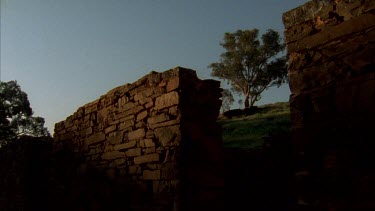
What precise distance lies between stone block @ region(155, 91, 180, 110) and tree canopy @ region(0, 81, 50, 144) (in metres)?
27.7

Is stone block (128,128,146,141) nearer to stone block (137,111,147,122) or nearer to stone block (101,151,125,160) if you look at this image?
stone block (137,111,147,122)

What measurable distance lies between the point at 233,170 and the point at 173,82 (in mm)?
3844

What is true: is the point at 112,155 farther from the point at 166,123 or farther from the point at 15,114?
the point at 15,114

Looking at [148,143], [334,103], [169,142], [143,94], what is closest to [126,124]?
[143,94]

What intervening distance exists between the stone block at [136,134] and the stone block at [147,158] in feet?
1.13

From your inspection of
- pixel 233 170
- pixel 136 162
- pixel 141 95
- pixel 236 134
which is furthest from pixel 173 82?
pixel 236 134

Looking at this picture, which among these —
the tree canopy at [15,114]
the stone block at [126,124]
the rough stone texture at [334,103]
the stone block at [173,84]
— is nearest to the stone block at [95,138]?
the stone block at [126,124]

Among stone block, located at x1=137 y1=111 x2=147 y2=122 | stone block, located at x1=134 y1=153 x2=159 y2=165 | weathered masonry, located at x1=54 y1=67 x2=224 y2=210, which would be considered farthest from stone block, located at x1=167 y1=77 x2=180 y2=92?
stone block, located at x1=134 y1=153 x2=159 y2=165

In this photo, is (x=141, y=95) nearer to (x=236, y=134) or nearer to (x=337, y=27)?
(x=337, y=27)

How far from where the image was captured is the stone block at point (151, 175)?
16.6 feet

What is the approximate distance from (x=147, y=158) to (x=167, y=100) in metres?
0.98

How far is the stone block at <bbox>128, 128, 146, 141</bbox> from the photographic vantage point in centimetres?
550

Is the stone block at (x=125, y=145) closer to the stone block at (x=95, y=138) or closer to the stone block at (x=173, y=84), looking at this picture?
the stone block at (x=95, y=138)

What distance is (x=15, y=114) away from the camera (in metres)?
29.9
